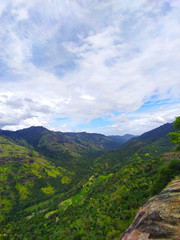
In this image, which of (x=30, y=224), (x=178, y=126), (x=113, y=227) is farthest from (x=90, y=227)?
(x=30, y=224)

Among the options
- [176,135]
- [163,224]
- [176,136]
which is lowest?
[163,224]

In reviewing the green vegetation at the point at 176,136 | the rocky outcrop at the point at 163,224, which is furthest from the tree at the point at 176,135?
the rocky outcrop at the point at 163,224

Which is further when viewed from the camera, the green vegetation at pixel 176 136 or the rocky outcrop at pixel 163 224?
the green vegetation at pixel 176 136

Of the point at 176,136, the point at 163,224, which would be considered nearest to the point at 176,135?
the point at 176,136

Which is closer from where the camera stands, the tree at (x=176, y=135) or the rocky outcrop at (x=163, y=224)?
the rocky outcrop at (x=163, y=224)

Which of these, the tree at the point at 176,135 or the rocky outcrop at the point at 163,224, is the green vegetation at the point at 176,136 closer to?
the tree at the point at 176,135

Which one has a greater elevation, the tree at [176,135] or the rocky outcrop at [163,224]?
the tree at [176,135]

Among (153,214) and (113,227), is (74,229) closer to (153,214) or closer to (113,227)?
(113,227)

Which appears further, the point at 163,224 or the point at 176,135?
the point at 176,135

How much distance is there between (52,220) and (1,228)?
287 feet

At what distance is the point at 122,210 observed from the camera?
74688 millimetres

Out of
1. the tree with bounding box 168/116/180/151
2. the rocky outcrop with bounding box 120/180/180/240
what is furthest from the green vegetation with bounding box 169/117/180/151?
the rocky outcrop with bounding box 120/180/180/240

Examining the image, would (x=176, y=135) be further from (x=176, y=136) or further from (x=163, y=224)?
(x=163, y=224)

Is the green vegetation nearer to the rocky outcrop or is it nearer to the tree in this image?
the tree
